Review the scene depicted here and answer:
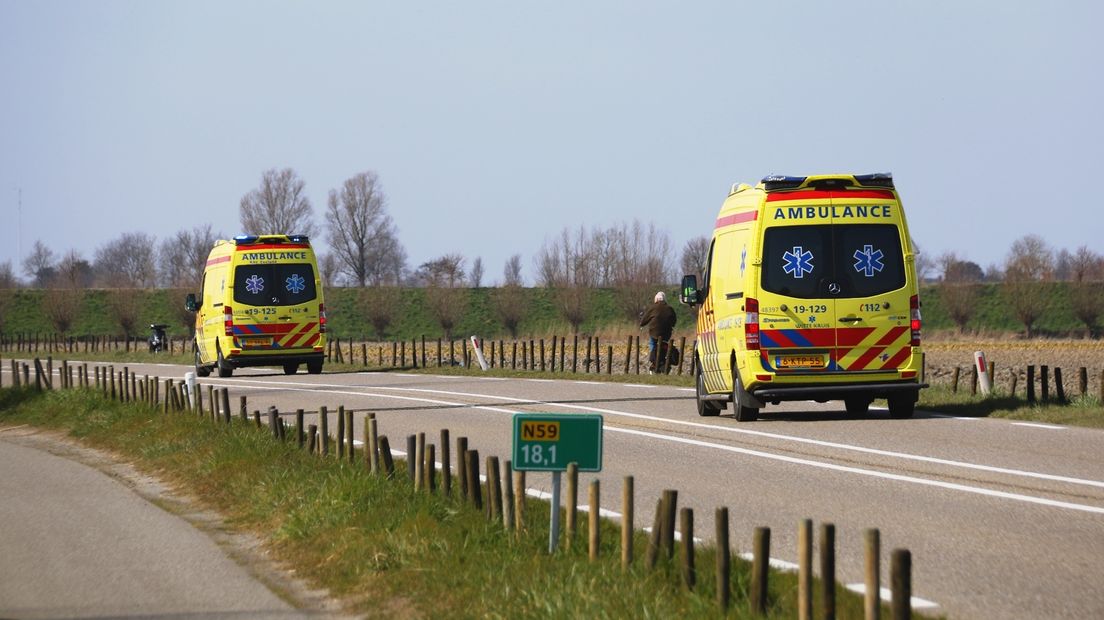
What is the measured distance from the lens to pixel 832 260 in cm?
1781

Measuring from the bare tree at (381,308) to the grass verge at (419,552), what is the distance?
74911 mm

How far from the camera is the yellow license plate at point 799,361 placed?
17.8 meters

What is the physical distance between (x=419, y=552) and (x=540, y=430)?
134cm

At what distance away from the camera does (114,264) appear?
172875 millimetres

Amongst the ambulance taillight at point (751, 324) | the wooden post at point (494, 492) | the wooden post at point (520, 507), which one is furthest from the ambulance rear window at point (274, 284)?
the wooden post at point (520, 507)

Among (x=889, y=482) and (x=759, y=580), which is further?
(x=889, y=482)

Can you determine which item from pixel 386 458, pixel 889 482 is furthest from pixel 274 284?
pixel 889 482

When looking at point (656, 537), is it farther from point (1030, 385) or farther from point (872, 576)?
point (1030, 385)

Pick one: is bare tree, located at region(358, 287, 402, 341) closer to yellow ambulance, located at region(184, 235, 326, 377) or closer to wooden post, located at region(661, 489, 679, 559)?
yellow ambulance, located at region(184, 235, 326, 377)

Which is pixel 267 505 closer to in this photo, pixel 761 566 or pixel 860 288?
pixel 761 566

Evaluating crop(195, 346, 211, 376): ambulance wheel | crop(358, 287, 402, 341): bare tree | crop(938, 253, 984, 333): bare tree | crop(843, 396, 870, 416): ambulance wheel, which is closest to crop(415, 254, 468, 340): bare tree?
crop(358, 287, 402, 341): bare tree

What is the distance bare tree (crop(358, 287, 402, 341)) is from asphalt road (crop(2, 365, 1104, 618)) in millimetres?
67581

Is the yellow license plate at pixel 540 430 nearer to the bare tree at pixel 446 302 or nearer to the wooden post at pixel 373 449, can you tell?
the wooden post at pixel 373 449

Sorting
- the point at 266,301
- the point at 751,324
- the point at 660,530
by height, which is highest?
the point at 266,301
